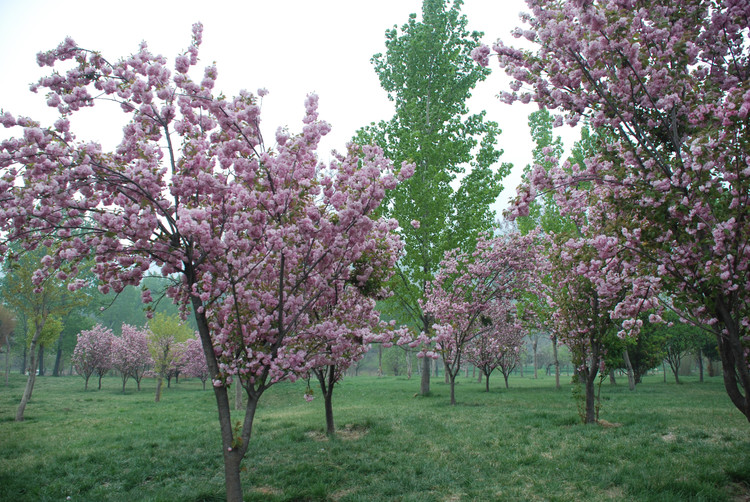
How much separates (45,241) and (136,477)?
15.5ft

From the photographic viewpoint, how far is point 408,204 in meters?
18.6

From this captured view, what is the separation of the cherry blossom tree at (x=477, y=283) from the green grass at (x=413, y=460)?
13.0 feet

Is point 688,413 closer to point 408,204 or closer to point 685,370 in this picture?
point 408,204

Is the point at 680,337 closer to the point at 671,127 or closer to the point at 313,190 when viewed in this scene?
the point at 671,127

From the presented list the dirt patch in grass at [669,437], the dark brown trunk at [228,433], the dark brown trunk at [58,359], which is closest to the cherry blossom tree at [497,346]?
the dirt patch in grass at [669,437]

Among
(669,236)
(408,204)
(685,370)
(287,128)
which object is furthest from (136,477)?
(685,370)

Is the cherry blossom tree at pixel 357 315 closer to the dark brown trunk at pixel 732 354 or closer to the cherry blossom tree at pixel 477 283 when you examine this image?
the dark brown trunk at pixel 732 354

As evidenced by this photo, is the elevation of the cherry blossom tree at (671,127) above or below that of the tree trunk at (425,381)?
above

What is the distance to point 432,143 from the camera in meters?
19.8

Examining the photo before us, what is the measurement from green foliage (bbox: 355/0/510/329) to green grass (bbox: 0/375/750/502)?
27.1 feet

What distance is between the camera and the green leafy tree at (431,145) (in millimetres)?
18438

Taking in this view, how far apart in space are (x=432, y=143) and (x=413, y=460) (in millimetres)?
15375

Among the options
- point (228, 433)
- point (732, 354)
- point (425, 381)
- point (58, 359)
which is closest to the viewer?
point (732, 354)

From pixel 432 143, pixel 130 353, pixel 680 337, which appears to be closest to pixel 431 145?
pixel 432 143
